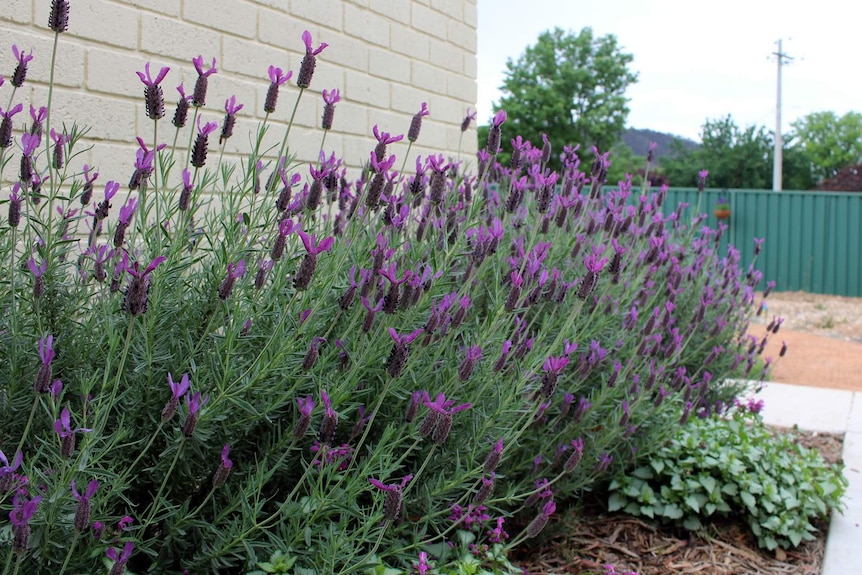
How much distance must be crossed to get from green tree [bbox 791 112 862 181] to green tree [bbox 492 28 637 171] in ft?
69.1

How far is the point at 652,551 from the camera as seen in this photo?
112 inches

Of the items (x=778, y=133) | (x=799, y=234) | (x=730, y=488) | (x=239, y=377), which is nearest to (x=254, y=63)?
(x=239, y=377)

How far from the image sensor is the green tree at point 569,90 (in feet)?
141

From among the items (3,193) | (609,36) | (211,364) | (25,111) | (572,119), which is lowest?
(211,364)

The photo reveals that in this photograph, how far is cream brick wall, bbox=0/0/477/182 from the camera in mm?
2684

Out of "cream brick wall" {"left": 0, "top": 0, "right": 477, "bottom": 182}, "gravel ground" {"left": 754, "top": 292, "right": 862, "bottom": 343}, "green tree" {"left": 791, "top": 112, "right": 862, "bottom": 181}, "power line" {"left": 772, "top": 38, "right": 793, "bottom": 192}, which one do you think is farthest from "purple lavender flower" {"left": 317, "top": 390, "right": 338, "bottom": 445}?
"green tree" {"left": 791, "top": 112, "right": 862, "bottom": 181}

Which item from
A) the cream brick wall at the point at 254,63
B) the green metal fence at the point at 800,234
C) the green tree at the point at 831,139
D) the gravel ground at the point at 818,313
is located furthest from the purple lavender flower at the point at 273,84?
the green tree at the point at 831,139

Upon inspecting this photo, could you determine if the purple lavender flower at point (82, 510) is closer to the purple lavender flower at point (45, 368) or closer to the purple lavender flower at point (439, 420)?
the purple lavender flower at point (45, 368)

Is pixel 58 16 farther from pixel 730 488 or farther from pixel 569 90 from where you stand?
pixel 569 90

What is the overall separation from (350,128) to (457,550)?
233 cm

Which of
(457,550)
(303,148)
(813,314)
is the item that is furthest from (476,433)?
(813,314)

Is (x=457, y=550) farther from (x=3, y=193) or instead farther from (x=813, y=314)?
(x=813, y=314)

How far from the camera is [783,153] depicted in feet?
127

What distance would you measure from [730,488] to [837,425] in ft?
6.78
